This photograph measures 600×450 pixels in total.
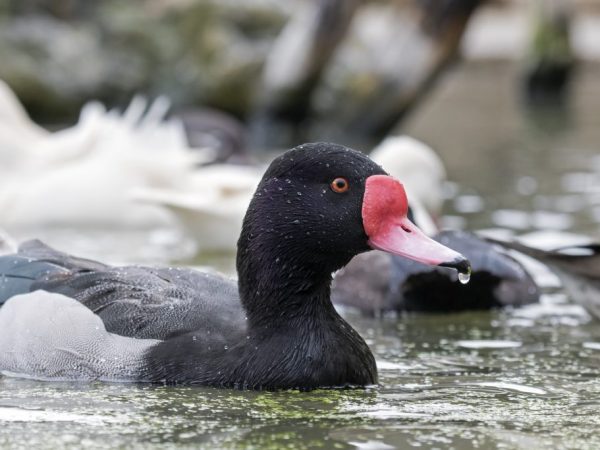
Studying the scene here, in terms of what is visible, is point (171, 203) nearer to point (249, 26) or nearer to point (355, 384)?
point (355, 384)

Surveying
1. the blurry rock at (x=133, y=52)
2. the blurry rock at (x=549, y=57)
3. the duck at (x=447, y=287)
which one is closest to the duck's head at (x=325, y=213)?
the duck at (x=447, y=287)

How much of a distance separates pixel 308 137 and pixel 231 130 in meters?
2.16

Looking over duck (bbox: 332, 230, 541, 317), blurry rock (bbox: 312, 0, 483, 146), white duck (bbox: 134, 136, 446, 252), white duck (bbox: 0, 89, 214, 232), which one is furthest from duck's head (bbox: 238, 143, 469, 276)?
blurry rock (bbox: 312, 0, 483, 146)

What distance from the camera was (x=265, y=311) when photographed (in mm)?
5496

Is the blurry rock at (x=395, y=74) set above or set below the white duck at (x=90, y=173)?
above

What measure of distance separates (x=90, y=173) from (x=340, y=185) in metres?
5.49

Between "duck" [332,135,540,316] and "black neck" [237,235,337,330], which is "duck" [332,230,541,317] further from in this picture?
"black neck" [237,235,337,330]

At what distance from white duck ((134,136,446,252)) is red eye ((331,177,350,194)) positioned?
3.20 m

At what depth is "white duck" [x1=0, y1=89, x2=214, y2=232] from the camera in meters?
10.4

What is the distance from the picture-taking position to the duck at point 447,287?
758cm

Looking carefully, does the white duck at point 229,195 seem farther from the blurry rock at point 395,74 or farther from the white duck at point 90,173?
the blurry rock at point 395,74

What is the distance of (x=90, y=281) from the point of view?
575 cm

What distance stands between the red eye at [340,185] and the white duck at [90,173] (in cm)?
437

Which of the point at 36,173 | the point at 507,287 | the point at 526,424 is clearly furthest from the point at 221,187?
the point at 526,424
